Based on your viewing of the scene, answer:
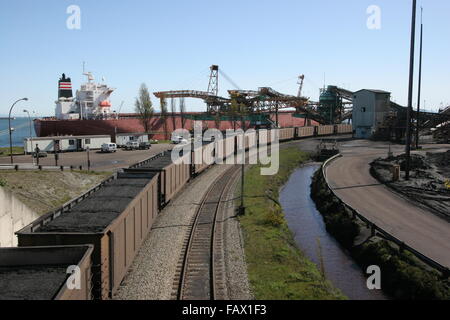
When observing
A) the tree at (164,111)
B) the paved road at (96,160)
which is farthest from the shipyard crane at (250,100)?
the paved road at (96,160)

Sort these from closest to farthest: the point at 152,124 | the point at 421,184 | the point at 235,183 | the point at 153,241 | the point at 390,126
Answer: the point at 153,241 < the point at 421,184 < the point at 235,183 < the point at 390,126 < the point at 152,124

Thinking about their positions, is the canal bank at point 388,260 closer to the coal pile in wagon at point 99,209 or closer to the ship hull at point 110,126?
the coal pile in wagon at point 99,209

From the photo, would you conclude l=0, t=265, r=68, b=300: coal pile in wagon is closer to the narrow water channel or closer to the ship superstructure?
the narrow water channel

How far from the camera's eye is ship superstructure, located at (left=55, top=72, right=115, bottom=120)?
85.4 metres

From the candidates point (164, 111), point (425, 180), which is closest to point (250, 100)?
point (164, 111)

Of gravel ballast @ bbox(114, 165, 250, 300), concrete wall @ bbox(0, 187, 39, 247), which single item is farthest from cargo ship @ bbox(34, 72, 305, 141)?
concrete wall @ bbox(0, 187, 39, 247)

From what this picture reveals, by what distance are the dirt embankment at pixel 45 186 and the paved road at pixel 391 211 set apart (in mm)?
21494

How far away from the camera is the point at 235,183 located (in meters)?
35.6

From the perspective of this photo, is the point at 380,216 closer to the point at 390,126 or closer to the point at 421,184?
the point at 421,184

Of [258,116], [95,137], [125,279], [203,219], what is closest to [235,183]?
[203,219]

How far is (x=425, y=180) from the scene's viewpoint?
34.5 metres

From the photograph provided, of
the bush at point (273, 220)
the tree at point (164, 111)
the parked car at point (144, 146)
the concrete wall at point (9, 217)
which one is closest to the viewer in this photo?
the concrete wall at point (9, 217)

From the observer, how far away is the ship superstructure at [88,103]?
280 feet
